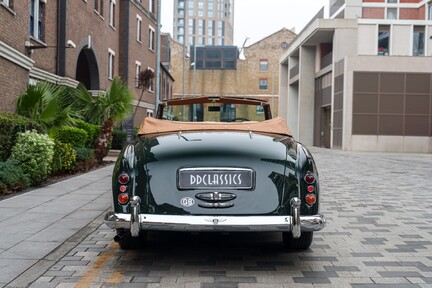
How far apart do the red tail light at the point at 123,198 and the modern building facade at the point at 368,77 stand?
30.3 metres

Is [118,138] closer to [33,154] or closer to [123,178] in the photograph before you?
[33,154]

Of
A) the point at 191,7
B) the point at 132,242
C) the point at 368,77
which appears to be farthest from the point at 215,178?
the point at 191,7

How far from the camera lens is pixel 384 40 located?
125ft

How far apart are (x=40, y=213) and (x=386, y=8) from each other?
37.1m

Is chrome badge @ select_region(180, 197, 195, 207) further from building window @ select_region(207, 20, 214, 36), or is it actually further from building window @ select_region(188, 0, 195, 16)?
building window @ select_region(188, 0, 195, 16)

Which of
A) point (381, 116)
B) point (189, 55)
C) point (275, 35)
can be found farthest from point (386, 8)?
point (189, 55)

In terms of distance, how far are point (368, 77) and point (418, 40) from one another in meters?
8.43

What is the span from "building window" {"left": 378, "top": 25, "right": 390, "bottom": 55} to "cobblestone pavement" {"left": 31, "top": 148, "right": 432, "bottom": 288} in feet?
107

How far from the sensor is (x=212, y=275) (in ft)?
14.6

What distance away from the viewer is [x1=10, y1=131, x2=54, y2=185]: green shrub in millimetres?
9875

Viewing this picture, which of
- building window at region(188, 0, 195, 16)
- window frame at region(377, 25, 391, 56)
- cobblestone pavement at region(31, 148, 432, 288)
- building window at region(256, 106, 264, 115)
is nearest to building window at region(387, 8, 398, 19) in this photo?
window frame at region(377, 25, 391, 56)

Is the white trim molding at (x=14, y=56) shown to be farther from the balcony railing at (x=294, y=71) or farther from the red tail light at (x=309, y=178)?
the balcony railing at (x=294, y=71)

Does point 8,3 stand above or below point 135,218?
above

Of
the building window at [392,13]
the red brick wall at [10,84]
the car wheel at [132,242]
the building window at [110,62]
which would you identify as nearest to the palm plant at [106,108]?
the red brick wall at [10,84]
